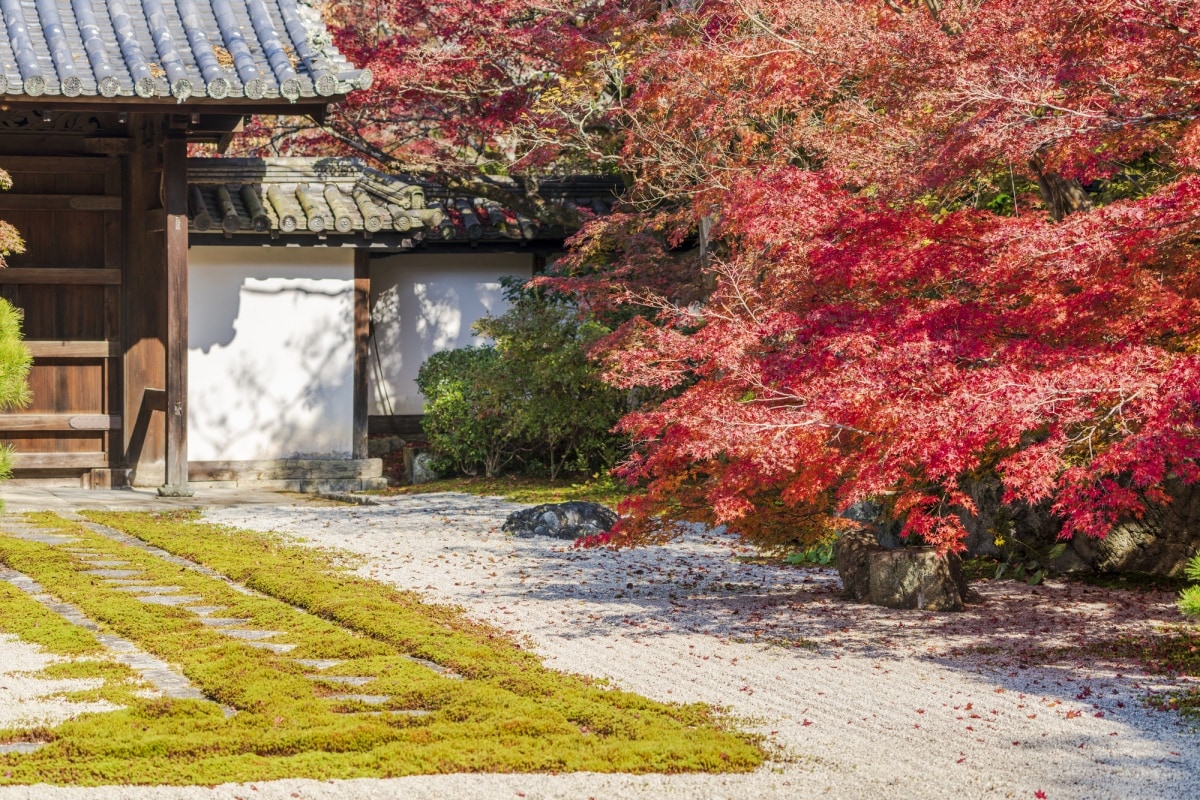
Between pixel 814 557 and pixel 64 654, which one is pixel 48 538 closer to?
pixel 64 654

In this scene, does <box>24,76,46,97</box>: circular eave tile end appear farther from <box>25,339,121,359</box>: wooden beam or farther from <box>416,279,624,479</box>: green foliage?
<box>416,279,624,479</box>: green foliage

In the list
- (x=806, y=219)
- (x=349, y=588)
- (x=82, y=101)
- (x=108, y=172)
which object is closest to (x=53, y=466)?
(x=108, y=172)

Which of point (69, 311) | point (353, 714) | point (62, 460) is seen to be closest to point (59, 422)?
point (62, 460)

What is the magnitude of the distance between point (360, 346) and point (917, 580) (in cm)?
776

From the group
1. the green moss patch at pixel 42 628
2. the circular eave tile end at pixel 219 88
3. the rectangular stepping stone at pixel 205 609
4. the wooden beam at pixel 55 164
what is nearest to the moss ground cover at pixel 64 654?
the green moss patch at pixel 42 628

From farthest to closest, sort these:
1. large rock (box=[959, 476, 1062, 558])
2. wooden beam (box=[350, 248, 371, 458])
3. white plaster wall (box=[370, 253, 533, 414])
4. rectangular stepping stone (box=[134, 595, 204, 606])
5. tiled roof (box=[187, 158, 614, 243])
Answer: white plaster wall (box=[370, 253, 533, 414]) < wooden beam (box=[350, 248, 371, 458]) < tiled roof (box=[187, 158, 614, 243]) < large rock (box=[959, 476, 1062, 558]) < rectangular stepping stone (box=[134, 595, 204, 606])

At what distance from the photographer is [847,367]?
20.9 ft

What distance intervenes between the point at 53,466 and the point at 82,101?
12.3 ft

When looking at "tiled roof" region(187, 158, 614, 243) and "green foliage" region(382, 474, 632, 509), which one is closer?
"green foliage" region(382, 474, 632, 509)

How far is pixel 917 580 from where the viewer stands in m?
7.89

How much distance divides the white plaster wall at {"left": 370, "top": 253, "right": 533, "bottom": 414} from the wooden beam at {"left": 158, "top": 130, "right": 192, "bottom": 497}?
3.65m

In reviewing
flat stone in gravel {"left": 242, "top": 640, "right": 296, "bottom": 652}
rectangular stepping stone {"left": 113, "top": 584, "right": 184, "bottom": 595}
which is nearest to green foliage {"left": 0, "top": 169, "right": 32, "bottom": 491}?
rectangular stepping stone {"left": 113, "top": 584, "right": 184, "bottom": 595}

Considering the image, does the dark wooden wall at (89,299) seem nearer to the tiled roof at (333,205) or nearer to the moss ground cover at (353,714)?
the tiled roof at (333,205)

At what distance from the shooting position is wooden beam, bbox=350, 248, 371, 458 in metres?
14.2
